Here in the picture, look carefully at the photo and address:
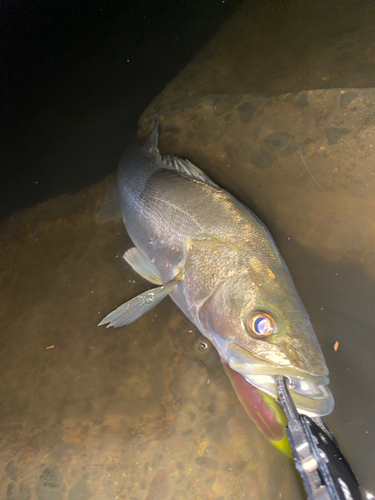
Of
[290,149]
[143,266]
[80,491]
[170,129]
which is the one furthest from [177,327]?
[170,129]

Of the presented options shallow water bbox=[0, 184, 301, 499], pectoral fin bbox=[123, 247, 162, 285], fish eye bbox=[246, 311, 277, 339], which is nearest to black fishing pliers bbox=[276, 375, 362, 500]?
fish eye bbox=[246, 311, 277, 339]

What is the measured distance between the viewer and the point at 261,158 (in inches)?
91.7

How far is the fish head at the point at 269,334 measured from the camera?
1.34 metres

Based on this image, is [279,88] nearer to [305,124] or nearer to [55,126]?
[305,124]

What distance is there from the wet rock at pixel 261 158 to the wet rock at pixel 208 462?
2.31 meters

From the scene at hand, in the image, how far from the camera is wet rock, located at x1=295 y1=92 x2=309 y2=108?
2242mm

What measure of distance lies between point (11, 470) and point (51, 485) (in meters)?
0.40

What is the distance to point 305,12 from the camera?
263 cm

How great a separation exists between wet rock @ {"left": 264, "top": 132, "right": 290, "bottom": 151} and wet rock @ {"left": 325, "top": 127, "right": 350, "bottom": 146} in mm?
293

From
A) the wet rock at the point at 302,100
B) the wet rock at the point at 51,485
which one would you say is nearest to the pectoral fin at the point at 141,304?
the wet rock at the point at 51,485

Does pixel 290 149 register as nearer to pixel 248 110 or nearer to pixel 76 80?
pixel 248 110

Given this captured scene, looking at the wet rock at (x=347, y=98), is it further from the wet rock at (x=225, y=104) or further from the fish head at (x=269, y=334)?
the fish head at (x=269, y=334)

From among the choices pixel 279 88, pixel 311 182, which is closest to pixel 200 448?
pixel 311 182

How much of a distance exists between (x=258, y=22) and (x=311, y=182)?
188 centimetres
